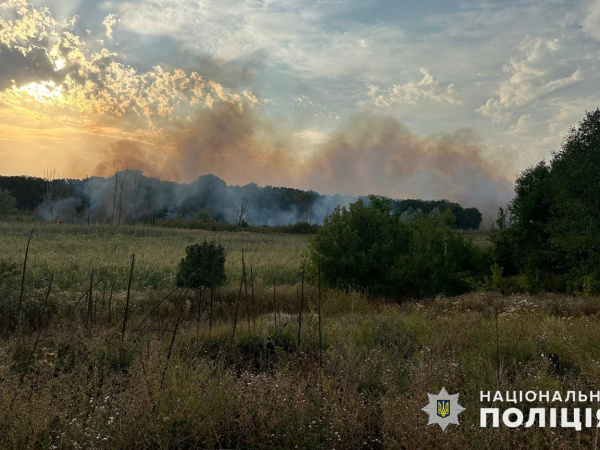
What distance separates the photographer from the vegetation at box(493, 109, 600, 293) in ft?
66.4

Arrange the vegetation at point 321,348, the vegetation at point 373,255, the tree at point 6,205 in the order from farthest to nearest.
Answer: the tree at point 6,205 < the vegetation at point 373,255 < the vegetation at point 321,348

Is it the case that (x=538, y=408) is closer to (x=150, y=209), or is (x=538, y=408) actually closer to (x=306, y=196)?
(x=150, y=209)

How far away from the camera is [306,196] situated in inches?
5817

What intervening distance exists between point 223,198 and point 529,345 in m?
131

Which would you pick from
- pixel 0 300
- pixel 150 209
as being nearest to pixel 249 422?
pixel 0 300

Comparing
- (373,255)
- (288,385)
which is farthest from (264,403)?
(373,255)

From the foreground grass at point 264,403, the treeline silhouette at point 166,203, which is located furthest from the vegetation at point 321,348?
the treeline silhouette at point 166,203

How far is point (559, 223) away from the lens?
22656 mm

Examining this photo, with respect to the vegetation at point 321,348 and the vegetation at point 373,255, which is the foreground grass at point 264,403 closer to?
the vegetation at point 321,348

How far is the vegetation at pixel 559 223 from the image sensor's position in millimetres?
20234

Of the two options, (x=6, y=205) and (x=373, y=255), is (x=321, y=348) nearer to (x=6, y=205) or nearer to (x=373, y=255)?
(x=373, y=255)

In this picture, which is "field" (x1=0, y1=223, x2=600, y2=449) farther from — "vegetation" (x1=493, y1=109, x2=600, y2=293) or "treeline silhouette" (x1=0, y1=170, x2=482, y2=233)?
"treeline silhouette" (x1=0, y1=170, x2=482, y2=233)

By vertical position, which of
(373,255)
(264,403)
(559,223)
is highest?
(559,223)

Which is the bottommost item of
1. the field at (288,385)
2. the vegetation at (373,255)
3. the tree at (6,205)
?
the field at (288,385)
